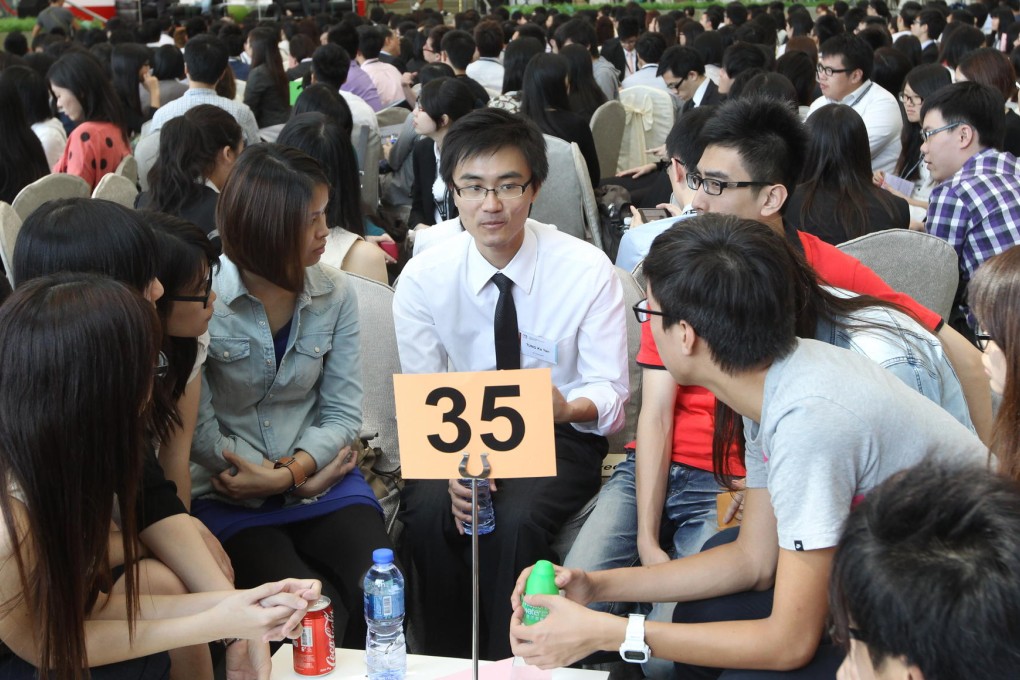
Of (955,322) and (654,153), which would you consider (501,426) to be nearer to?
(955,322)

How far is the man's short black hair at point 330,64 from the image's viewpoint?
584cm

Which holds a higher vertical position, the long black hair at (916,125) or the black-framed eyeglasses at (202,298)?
the long black hair at (916,125)

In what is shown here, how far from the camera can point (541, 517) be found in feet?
7.78

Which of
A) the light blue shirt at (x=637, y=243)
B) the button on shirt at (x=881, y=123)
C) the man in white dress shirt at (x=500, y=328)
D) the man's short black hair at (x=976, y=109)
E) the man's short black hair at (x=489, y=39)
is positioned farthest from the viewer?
the man's short black hair at (x=489, y=39)

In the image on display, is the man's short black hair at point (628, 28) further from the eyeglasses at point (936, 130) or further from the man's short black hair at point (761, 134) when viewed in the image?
the man's short black hair at point (761, 134)

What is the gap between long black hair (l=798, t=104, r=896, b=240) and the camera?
3305 millimetres

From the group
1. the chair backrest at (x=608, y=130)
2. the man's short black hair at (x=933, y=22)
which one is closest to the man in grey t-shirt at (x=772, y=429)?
the chair backrest at (x=608, y=130)

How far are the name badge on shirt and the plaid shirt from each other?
61.7 inches

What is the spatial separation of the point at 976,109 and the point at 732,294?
2384 mm

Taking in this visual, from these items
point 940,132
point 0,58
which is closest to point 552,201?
point 940,132

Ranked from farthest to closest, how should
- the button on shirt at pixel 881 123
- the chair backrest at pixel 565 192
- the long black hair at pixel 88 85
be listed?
the button on shirt at pixel 881 123
the long black hair at pixel 88 85
the chair backrest at pixel 565 192

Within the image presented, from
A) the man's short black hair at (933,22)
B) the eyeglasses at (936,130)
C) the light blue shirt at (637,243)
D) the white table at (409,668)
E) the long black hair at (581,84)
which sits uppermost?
the man's short black hair at (933,22)

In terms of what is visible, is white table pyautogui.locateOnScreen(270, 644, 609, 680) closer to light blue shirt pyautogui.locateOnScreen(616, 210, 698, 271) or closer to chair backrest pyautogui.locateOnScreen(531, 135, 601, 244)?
light blue shirt pyautogui.locateOnScreen(616, 210, 698, 271)

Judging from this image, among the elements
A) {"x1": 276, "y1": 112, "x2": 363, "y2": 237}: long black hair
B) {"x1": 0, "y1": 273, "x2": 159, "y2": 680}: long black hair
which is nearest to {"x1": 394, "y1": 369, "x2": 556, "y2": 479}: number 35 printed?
{"x1": 0, "y1": 273, "x2": 159, "y2": 680}: long black hair
